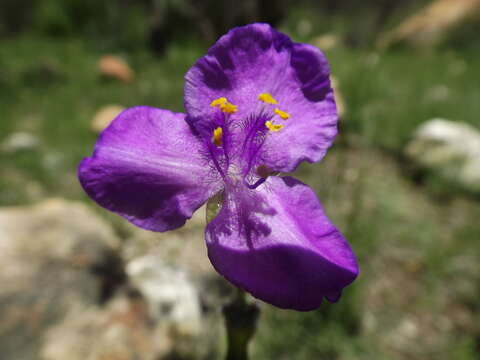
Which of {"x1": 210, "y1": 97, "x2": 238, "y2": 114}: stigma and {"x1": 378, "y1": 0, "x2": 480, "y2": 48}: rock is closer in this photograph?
{"x1": 210, "y1": 97, "x2": 238, "y2": 114}: stigma

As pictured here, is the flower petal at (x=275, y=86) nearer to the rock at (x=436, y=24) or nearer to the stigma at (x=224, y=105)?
the stigma at (x=224, y=105)

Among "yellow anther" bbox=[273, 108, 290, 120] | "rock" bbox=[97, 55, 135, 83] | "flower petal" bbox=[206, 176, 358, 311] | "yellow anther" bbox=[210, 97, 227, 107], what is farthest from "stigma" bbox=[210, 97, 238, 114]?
"rock" bbox=[97, 55, 135, 83]

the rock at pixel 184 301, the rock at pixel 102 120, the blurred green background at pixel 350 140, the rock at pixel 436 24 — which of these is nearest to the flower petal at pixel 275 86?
the blurred green background at pixel 350 140

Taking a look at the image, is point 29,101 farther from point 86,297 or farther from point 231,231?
point 231,231

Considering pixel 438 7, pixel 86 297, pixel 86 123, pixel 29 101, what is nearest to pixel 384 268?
pixel 86 297

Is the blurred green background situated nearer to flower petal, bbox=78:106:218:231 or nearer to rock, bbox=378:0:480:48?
rock, bbox=378:0:480:48

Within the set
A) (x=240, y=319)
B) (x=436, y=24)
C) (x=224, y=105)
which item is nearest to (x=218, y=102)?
(x=224, y=105)
